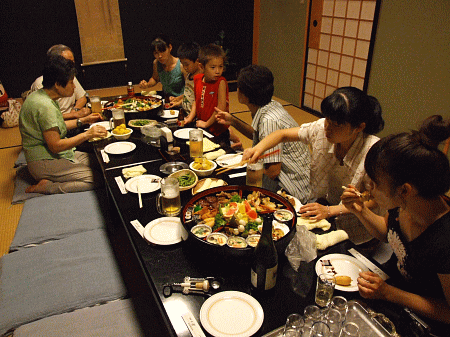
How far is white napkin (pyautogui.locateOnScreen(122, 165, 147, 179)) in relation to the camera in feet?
7.23

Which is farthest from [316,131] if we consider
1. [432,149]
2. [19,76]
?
[19,76]

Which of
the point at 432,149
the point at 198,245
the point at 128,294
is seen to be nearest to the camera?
the point at 432,149

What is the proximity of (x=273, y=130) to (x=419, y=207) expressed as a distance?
1.24 meters

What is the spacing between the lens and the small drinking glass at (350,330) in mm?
1104

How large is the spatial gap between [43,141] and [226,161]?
158 cm

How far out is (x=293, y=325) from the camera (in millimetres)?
1147

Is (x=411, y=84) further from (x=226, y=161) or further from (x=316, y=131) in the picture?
(x=226, y=161)

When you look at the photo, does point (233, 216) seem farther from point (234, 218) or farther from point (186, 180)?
point (186, 180)

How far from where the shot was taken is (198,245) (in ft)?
4.73

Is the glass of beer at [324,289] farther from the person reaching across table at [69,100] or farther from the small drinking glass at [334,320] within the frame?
the person reaching across table at [69,100]

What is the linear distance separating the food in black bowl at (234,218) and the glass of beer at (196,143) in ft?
2.17

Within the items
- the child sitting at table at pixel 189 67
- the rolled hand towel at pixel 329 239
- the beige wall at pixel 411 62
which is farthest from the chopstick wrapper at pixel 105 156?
the beige wall at pixel 411 62

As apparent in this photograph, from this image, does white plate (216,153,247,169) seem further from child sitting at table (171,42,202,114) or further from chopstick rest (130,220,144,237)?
child sitting at table (171,42,202,114)

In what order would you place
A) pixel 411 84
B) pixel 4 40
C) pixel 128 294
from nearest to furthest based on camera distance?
pixel 128 294 → pixel 411 84 → pixel 4 40
